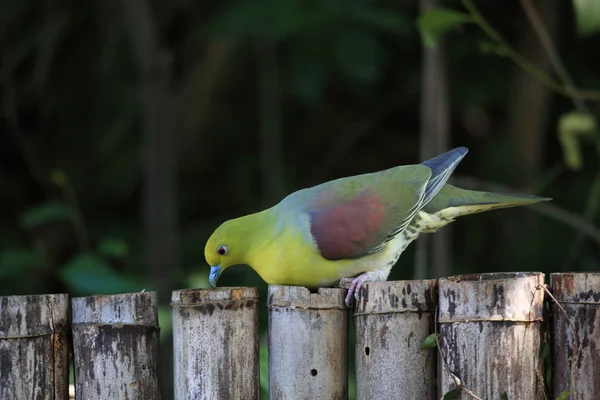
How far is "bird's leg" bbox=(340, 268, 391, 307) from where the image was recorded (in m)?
2.43

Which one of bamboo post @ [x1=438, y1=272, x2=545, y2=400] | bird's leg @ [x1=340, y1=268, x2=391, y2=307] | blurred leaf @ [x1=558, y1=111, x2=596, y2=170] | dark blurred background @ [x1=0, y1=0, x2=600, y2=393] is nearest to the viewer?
bamboo post @ [x1=438, y1=272, x2=545, y2=400]

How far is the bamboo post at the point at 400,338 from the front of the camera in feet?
7.55

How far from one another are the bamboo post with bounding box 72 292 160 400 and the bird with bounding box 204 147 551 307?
55 cm

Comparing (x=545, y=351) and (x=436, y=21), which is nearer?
(x=545, y=351)

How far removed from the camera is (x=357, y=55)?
437cm

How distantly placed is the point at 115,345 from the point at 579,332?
3.86 ft

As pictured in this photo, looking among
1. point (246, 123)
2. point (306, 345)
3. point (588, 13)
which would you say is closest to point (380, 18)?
point (588, 13)

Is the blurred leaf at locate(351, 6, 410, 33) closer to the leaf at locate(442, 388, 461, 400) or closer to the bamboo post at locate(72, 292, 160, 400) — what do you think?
the bamboo post at locate(72, 292, 160, 400)

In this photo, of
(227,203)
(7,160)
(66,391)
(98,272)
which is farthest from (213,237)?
(7,160)

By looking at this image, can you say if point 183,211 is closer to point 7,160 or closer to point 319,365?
point 7,160

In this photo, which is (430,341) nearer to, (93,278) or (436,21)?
(436,21)

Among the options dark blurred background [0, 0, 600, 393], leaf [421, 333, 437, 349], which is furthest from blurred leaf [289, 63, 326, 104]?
leaf [421, 333, 437, 349]

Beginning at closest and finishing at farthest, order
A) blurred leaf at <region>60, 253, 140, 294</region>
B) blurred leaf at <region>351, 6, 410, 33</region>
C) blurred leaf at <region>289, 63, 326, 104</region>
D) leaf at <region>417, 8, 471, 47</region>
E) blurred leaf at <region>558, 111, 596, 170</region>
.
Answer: leaf at <region>417, 8, 471, 47</region>
blurred leaf at <region>558, 111, 596, 170</region>
blurred leaf at <region>60, 253, 140, 294</region>
blurred leaf at <region>351, 6, 410, 33</region>
blurred leaf at <region>289, 63, 326, 104</region>

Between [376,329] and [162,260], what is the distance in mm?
2678
